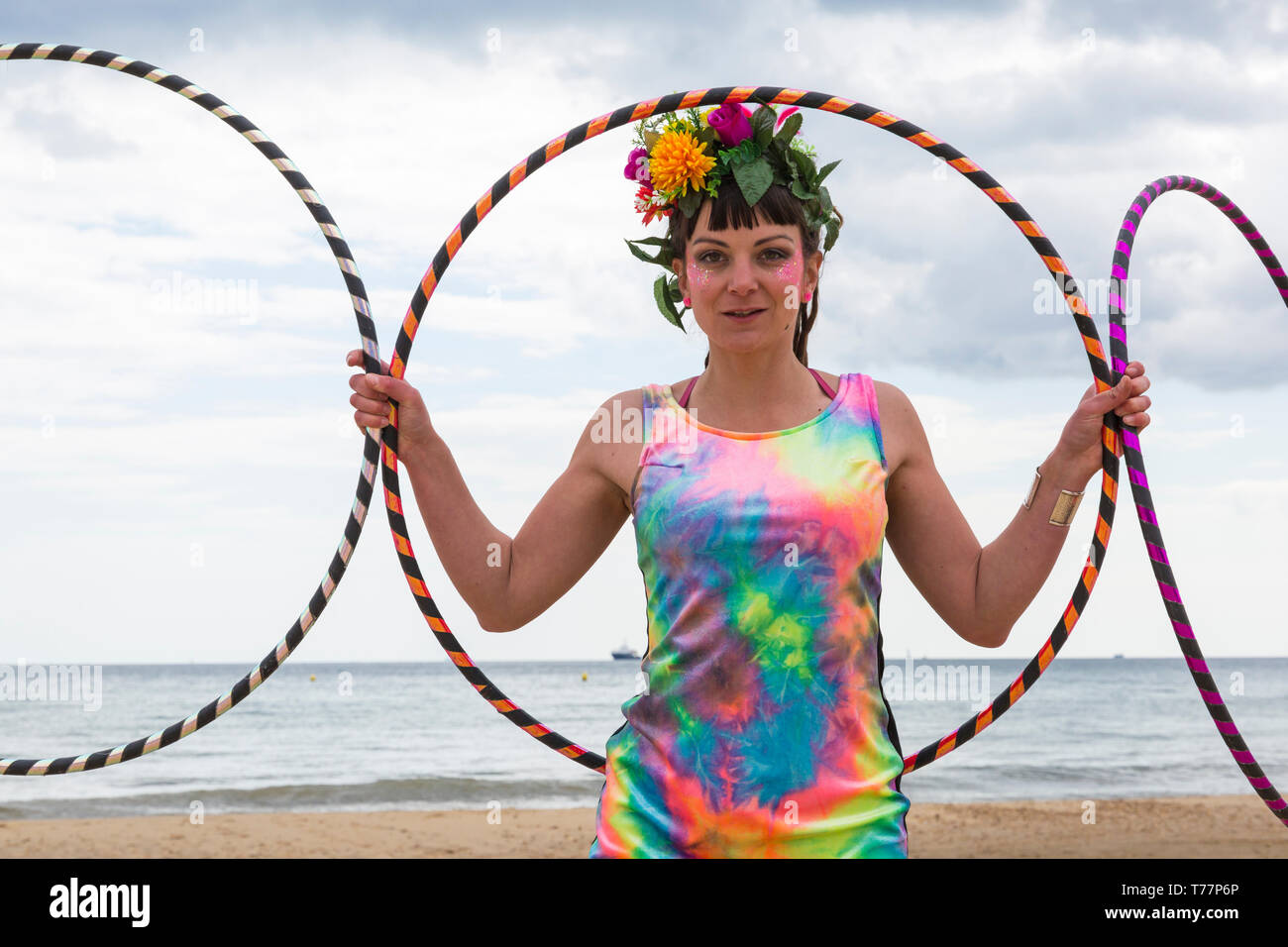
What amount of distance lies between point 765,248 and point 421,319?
5.19ft

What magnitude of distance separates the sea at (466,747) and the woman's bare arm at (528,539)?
1.35 metres

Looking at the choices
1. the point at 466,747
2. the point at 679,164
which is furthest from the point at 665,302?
the point at 466,747

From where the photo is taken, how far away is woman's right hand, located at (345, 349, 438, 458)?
14.9 ft

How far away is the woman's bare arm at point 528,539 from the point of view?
4262mm

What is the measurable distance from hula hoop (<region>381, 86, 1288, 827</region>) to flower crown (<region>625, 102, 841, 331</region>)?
0.19 metres

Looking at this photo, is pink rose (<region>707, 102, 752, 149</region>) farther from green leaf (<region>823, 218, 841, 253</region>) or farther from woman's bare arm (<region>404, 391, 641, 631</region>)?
woman's bare arm (<region>404, 391, 641, 631</region>)

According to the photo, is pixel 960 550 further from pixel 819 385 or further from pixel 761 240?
pixel 761 240

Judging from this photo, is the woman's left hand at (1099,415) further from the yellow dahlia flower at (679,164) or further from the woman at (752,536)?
the yellow dahlia flower at (679,164)

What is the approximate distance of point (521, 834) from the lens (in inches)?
697

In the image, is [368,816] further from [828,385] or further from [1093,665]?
[1093,665]

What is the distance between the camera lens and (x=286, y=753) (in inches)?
1112

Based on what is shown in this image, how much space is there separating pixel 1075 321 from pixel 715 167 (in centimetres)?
172

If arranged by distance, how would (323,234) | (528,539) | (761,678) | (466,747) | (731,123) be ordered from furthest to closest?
(466,747), (323,234), (731,123), (528,539), (761,678)
